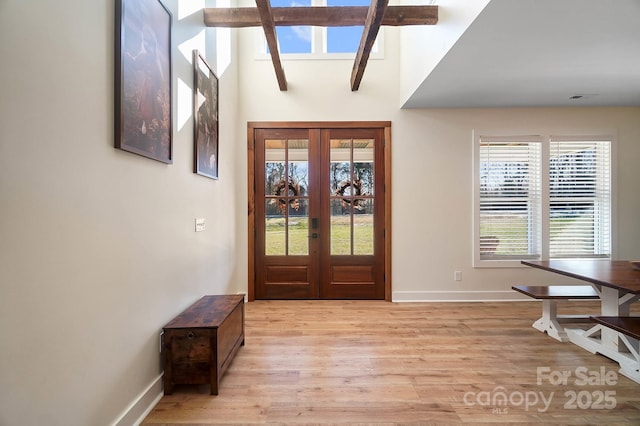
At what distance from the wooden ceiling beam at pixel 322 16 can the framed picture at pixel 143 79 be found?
0.79 metres

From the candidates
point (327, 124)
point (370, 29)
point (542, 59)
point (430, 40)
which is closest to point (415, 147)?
point (327, 124)

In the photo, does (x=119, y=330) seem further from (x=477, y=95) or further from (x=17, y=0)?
(x=477, y=95)

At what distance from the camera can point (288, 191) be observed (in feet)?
12.4

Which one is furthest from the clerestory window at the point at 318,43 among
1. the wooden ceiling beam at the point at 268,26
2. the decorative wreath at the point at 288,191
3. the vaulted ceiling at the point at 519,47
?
the decorative wreath at the point at 288,191

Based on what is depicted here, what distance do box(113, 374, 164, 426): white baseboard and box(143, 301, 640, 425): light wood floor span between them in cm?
5

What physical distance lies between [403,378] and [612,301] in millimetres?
1987

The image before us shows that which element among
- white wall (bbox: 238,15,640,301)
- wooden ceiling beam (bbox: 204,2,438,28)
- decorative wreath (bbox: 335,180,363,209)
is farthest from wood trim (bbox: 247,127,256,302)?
wooden ceiling beam (bbox: 204,2,438,28)

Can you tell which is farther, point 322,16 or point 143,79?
point 322,16

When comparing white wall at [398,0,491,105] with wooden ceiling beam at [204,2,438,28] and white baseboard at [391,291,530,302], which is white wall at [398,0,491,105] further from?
white baseboard at [391,291,530,302]

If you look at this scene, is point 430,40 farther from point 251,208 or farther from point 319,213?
point 251,208

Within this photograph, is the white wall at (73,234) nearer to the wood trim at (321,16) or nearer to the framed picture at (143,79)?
the framed picture at (143,79)

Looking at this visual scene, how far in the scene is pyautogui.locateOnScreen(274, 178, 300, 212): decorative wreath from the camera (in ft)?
12.4

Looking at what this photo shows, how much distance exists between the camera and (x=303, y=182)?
148 inches

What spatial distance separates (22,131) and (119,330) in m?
1.03
